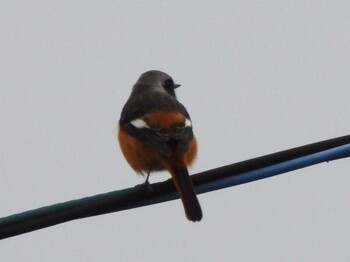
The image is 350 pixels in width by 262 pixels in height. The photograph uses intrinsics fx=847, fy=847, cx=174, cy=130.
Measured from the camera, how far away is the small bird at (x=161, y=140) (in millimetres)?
6305

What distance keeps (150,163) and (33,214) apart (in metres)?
2.67

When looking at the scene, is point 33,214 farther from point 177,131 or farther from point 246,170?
point 177,131

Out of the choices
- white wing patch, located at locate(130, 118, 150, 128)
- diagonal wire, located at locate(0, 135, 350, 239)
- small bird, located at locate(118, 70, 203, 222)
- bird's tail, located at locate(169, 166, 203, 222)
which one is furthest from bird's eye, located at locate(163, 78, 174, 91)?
diagonal wire, located at locate(0, 135, 350, 239)

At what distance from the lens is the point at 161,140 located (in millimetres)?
6824

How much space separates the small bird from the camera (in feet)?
20.7

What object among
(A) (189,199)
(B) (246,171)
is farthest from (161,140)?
(B) (246,171)

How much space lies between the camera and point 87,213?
4.74 metres

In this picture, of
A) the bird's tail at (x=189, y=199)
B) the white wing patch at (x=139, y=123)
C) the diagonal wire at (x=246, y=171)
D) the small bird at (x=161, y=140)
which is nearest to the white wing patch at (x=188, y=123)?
the small bird at (x=161, y=140)

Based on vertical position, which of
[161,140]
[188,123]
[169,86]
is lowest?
[161,140]

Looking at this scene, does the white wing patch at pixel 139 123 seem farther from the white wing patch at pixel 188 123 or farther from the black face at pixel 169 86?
the black face at pixel 169 86

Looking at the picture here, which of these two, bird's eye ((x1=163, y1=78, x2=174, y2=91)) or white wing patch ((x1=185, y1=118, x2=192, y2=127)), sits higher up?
bird's eye ((x1=163, y1=78, x2=174, y2=91))

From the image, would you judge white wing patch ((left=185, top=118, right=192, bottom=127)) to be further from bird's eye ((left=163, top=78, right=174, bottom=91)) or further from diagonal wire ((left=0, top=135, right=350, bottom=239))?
diagonal wire ((left=0, top=135, right=350, bottom=239))

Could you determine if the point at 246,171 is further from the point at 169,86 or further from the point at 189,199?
the point at 169,86

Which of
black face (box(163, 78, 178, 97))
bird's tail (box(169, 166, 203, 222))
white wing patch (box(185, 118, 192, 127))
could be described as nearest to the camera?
bird's tail (box(169, 166, 203, 222))
